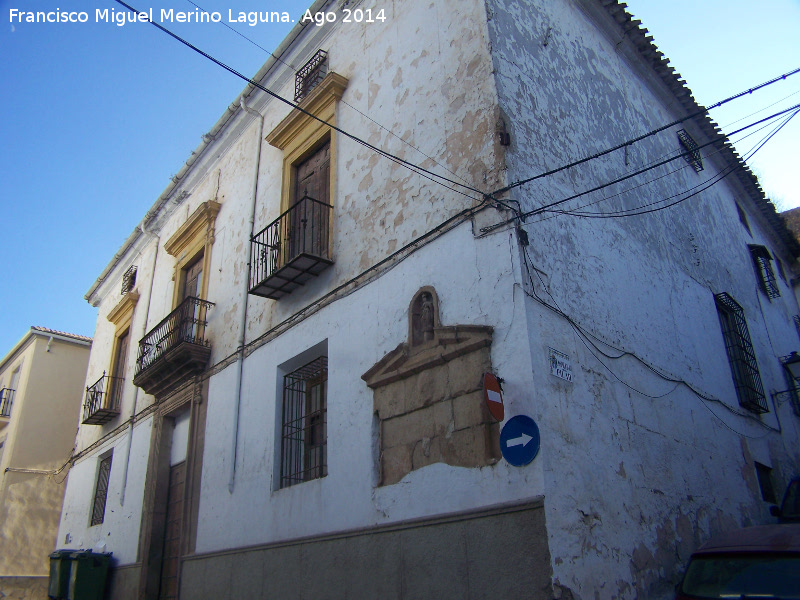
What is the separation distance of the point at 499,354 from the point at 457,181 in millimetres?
1854

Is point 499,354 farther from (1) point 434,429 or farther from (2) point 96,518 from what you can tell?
(2) point 96,518

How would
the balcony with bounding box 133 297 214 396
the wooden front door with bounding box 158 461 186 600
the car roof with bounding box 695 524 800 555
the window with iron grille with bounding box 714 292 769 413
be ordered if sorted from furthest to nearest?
the balcony with bounding box 133 297 214 396
the wooden front door with bounding box 158 461 186 600
the window with iron grille with bounding box 714 292 769 413
the car roof with bounding box 695 524 800 555

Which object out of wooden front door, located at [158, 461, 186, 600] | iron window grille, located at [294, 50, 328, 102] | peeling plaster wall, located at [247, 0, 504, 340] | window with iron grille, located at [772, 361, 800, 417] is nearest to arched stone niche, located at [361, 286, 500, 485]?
peeling plaster wall, located at [247, 0, 504, 340]

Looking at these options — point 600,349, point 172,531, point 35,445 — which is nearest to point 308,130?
point 600,349

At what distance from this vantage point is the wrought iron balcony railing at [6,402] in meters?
18.2

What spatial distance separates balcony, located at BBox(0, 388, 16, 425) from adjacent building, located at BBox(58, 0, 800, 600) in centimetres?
861

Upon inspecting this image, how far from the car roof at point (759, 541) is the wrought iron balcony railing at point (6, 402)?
18759 millimetres

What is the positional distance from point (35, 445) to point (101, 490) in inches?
238

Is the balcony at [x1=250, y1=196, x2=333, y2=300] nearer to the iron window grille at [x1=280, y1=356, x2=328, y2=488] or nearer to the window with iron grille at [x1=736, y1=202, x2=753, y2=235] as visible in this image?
the iron window grille at [x1=280, y1=356, x2=328, y2=488]

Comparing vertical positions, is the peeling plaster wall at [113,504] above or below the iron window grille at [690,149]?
below

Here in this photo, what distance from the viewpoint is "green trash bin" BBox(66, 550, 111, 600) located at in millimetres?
10367

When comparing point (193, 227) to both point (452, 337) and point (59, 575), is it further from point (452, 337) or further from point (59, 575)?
point (452, 337)

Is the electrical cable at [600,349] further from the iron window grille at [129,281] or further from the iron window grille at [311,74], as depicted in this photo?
the iron window grille at [129,281]

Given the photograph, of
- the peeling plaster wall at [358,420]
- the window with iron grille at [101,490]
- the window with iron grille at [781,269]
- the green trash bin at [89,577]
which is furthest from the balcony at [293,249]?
the window with iron grille at [781,269]
